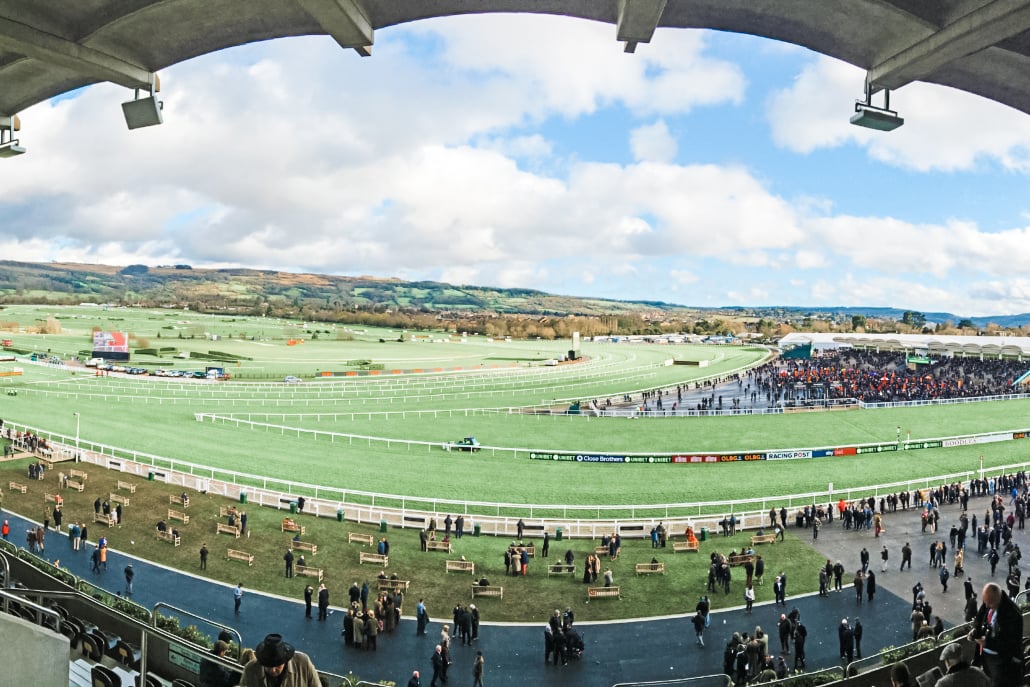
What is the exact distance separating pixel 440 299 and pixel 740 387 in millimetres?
94599

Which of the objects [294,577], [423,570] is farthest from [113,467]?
[423,570]

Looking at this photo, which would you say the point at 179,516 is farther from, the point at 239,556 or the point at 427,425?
the point at 427,425

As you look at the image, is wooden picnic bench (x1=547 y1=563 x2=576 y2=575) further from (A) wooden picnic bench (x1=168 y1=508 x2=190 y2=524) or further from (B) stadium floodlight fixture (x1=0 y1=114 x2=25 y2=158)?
(B) stadium floodlight fixture (x1=0 y1=114 x2=25 y2=158)

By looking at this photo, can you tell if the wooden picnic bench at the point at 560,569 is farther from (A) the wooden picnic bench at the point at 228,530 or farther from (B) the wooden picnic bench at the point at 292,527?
(A) the wooden picnic bench at the point at 228,530

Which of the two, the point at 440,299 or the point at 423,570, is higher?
the point at 440,299

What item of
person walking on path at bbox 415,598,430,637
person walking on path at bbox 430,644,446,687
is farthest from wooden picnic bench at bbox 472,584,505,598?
person walking on path at bbox 430,644,446,687

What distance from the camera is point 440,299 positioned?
136 metres

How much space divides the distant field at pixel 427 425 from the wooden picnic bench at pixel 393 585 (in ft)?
24.2

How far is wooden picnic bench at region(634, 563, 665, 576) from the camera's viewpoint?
14.9 metres

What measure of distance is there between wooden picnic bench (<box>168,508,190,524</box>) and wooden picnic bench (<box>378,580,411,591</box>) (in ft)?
21.1

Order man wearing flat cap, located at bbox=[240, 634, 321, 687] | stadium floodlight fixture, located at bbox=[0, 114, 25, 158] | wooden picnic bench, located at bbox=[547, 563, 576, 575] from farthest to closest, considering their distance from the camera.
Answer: wooden picnic bench, located at bbox=[547, 563, 576, 575]
stadium floodlight fixture, located at bbox=[0, 114, 25, 158]
man wearing flat cap, located at bbox=[240, 634, 321, 687]

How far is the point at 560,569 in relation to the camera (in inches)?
587

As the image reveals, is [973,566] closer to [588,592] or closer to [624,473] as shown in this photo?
[588,592]

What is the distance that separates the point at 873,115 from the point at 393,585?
12.2 meters
